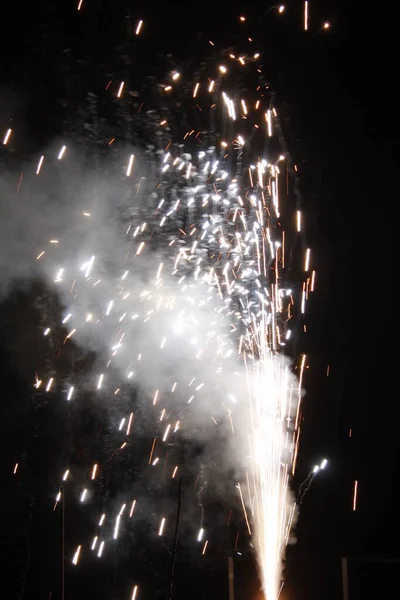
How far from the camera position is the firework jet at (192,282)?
3777mm

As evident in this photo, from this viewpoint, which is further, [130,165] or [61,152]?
[130,165]

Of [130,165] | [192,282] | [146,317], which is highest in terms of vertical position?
[130,165]

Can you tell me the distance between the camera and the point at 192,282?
14.4ft

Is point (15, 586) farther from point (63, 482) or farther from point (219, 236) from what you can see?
point (219, 236)

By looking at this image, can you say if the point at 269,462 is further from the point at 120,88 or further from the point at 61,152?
the point at 120,88

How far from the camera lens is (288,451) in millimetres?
5242

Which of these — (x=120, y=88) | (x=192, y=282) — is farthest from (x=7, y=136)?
(x=192, y=282)

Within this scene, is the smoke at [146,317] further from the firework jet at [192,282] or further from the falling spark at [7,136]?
the falling spark at [7,136]

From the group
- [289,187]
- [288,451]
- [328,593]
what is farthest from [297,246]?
[328,593]

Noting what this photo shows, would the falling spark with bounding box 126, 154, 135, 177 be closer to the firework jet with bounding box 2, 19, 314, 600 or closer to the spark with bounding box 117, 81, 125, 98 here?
the firework jet with bounding box 2, 19, 314, 600

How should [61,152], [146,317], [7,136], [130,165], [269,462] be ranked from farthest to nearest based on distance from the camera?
1. [146,317]
2. [269,462]
3. [130,165]
4. [61,152]
5. [7,136]

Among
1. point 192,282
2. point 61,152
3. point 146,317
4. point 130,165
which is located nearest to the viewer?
point 61,152

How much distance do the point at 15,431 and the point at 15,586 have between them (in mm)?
1246

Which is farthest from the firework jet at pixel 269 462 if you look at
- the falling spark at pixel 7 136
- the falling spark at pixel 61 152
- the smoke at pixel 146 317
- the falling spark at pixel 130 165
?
the falling spark at pixel 7 136
